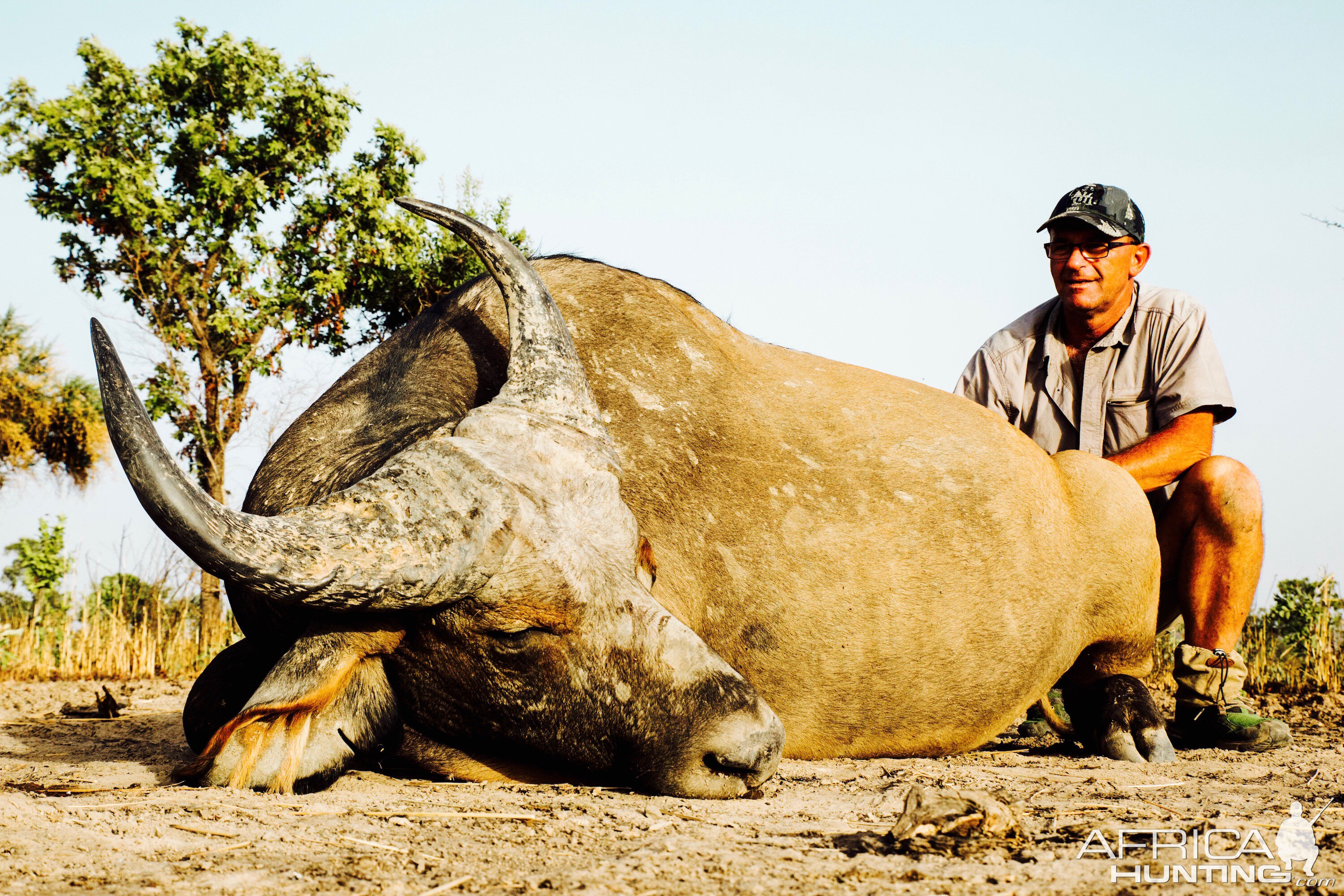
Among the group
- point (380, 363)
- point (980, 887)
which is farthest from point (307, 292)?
point (980, 887)

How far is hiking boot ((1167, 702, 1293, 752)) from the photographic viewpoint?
4156mm

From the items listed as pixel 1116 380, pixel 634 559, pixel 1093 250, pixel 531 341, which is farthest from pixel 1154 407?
pixel 531 341

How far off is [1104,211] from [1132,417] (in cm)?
102

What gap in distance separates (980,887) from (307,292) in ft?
37.4

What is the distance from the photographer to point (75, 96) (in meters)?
11.5

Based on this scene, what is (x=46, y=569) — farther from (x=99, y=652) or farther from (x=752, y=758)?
(x=752, y=758)

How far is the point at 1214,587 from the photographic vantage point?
14.6ft

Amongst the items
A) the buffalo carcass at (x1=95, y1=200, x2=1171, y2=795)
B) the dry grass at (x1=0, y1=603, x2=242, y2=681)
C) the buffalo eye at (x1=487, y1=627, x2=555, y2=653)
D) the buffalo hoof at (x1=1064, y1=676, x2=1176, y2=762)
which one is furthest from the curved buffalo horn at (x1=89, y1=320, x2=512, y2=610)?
the dry grass at (x1=0, y1=603, x2=242, y2=681)

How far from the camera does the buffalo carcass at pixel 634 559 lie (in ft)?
8.71

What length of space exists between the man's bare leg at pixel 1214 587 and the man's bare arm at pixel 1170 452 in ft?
0.26

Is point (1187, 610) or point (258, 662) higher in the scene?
point (1187, 610)

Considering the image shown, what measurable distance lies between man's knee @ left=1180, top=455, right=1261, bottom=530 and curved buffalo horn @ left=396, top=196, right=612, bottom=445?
280 cm

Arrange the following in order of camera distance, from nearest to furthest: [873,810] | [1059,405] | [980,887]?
[980,887] → [873,810] → [1059,405]

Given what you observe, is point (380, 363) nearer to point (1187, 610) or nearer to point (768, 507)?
point (768, 507)
